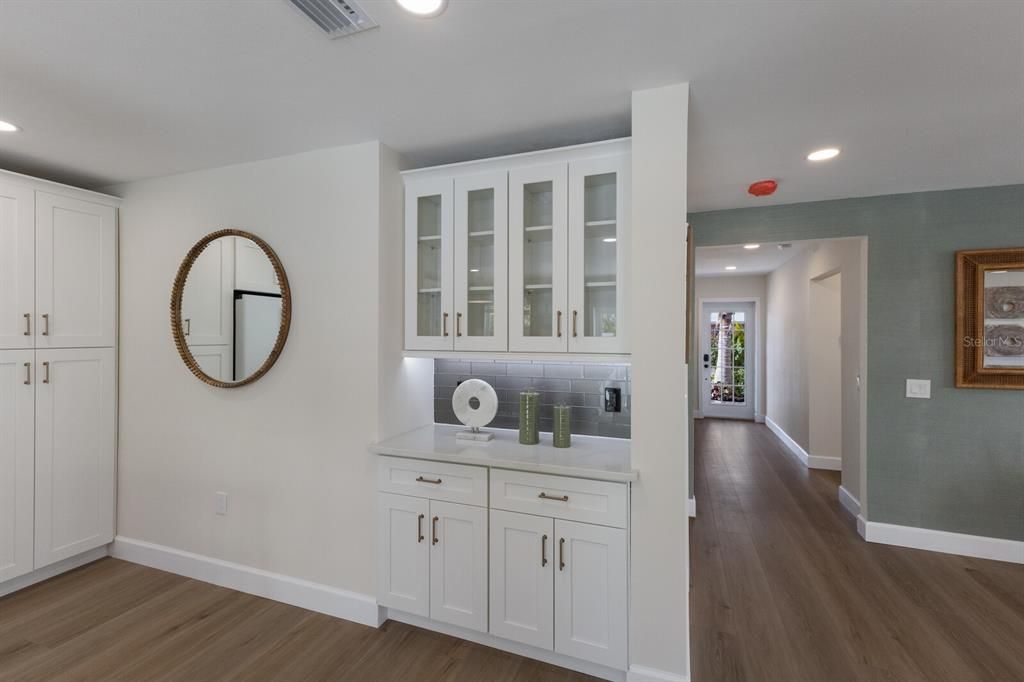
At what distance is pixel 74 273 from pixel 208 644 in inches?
91.3

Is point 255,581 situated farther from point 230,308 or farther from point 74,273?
point 74,273

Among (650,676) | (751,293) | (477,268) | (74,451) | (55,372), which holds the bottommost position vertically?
(650,676)

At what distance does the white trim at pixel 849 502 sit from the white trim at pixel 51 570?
17.8ft

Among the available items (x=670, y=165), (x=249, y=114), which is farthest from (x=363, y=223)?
(x=670, y=165)

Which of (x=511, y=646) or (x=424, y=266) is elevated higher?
(x=424, y=266)

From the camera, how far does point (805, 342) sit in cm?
558

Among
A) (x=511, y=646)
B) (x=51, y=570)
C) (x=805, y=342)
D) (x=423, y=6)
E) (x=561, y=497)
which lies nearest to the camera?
(x=423, y=6)

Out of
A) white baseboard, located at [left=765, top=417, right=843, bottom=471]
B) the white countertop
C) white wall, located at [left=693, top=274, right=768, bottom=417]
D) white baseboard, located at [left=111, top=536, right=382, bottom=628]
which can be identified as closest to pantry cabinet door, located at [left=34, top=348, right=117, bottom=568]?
white baseboard, located at [left=111, top=536, right=382, bottom=628]

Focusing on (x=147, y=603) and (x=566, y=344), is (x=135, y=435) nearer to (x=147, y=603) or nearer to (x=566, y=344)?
(x=147, y=603)

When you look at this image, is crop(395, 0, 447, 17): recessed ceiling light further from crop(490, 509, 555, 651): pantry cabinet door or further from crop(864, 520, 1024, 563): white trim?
crop(864, 520, 1024, 563): white trim

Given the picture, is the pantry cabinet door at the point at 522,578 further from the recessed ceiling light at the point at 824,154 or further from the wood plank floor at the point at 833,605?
the recessed ceiling light at the point at 824,154

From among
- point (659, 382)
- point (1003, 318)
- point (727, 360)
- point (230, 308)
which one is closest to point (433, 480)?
point (659, 382)

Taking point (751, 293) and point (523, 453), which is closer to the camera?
point (523, 453)

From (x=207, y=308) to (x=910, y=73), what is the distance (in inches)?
141
